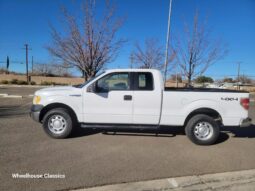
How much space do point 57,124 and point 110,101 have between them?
1.54m

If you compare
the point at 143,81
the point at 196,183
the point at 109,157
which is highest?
the point at 143,81

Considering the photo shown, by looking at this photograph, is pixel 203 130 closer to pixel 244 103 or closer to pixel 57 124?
pixel 244 103

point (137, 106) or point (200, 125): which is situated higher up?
point (137, 106)

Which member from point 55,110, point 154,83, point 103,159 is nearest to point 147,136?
point 154,83

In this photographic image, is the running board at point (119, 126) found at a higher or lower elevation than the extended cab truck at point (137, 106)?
lower

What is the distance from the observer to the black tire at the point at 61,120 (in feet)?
17.2

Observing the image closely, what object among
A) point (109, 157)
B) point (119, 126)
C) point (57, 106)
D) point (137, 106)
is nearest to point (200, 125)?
point (137, 106)

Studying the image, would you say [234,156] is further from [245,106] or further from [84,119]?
[84,119]

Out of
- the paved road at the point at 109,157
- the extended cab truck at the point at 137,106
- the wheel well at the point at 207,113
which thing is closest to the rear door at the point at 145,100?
the extended cab truck at the point at 137,106

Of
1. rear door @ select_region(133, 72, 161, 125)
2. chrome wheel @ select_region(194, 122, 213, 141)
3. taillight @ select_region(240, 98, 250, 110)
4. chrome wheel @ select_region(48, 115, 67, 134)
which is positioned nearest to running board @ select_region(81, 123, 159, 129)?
rear door @ select_region(133, 72, 161, 125)

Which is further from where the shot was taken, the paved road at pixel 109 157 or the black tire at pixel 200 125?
the black tire at pixel 200 125

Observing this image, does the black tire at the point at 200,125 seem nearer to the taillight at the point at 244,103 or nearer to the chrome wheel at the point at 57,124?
the taillight at the point at 244,103

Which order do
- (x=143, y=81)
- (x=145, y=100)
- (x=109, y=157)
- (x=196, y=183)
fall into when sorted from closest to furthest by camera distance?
(x=196, y=183) → (x=109, y=157) → (x=145, y=100) → (x=143, y=81)

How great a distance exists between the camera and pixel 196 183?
3270mm
